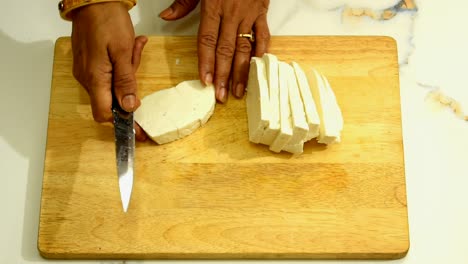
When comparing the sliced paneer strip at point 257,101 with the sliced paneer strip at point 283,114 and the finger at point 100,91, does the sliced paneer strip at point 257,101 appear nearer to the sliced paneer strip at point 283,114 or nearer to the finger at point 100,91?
the sliced paneer strip at point 283,114

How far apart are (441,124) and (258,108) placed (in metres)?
0.74

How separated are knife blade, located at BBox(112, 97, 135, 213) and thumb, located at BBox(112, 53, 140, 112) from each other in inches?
1.3

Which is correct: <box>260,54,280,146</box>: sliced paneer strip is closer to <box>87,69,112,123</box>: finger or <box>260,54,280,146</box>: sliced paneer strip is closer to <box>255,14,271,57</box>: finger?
<box>255,14,271,57</box>: finger

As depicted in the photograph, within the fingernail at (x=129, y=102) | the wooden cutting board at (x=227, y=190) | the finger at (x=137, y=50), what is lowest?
the wooden cutting board at (x=227, y=190)

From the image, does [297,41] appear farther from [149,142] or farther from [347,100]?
[149,142]

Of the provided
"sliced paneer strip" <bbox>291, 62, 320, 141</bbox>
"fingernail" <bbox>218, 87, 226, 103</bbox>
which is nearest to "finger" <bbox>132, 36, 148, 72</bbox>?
"fingernail" <bbox>218, 87, 226, 103</bbox>

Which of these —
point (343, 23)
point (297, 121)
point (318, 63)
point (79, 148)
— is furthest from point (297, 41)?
point (79, 148)

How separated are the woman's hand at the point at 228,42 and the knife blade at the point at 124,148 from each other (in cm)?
35

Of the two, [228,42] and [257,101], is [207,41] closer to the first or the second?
[228,42]

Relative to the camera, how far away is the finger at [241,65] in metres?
2.06

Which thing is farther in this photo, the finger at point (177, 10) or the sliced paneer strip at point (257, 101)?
the finger at point (177, 10)

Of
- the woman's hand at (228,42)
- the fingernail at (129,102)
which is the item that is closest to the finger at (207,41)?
the woman's hand at (228,42)

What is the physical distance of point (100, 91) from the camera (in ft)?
5.84

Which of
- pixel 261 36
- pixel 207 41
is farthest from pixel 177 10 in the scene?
pixel 261 36
